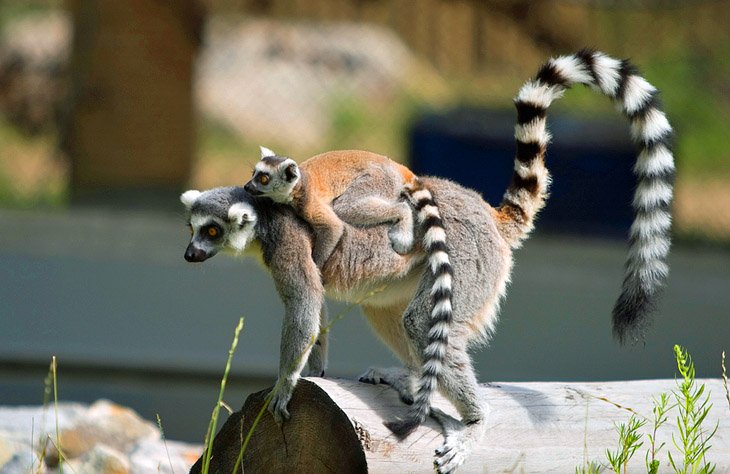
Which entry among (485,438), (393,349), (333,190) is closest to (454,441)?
(485,438)

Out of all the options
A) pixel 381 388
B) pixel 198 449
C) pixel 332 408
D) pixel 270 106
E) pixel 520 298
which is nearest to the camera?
pixel 332 408

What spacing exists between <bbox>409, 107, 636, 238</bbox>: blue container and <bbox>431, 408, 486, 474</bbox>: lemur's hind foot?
14.1ft

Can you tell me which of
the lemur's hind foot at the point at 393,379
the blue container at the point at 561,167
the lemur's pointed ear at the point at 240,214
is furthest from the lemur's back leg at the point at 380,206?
the blue container at the point at 561,167

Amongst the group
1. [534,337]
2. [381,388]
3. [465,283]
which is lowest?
[534,337]

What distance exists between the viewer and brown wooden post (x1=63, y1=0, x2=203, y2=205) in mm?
8281

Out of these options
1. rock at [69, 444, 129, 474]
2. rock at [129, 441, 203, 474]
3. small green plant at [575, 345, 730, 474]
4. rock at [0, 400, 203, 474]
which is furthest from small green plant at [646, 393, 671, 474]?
rock at [69, 444, 129, 474]

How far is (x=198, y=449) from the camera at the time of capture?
6559mm

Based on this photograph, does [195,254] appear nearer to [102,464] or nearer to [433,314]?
[433,314]

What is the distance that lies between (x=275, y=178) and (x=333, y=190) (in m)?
0.33

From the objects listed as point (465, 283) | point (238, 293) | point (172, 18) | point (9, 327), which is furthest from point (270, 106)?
point (465, 283)

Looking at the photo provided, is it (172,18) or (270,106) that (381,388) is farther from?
(270,106)

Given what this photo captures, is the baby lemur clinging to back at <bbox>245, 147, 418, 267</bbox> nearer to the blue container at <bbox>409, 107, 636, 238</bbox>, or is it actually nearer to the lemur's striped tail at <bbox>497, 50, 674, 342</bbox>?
the lemur's striped tail at <bbox>497, 50, 674, 342</bbox>

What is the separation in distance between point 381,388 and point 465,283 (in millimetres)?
529

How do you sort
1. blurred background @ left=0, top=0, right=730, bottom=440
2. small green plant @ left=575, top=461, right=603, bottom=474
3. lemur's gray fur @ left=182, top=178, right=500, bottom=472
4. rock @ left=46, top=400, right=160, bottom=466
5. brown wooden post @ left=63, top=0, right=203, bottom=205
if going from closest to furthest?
small green plant @ left=575, top=461, right=603, bottom=474
lemur's gray fur @ left=182, top=178, right=500, bottom=472
rock @ left=46, top=400, right=160, bottom=466
blurred background @ left=0, top=0, right=730, bottom=440
brown wooden post @ left=63, top=0, right=203, bottom=205
